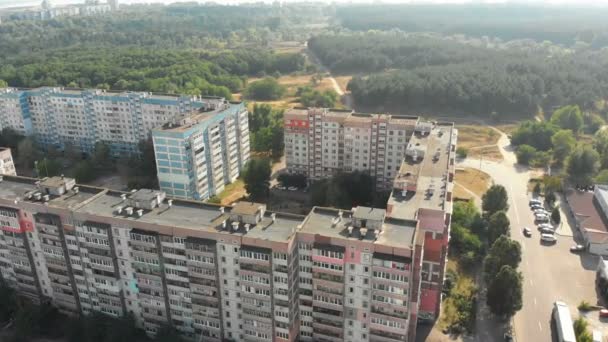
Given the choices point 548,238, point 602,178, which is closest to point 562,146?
point 602,178

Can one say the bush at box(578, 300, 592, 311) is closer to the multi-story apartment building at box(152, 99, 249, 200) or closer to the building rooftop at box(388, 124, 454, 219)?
the building rooftop at box(388, 124, 454, 219)

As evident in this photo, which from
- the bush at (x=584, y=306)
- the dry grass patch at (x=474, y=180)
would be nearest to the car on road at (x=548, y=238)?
the bush at (x=584, y=306)

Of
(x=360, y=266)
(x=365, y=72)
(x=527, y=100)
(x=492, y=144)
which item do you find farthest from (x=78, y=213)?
(x=365, y=72)

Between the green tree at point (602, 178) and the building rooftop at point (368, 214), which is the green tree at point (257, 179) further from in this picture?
the green tree at point (602, 178)

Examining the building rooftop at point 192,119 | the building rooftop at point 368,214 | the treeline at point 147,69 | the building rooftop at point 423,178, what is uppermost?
the building rooftop at point 368,214

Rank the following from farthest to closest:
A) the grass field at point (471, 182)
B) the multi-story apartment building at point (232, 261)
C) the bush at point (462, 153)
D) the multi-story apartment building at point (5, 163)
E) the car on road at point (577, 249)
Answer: the bush at point (462, 153) < the grass field at point (471, 182) < the multi-story apartment building at point (5, 163) < the car on road at point (577, 249) < the multi-story apartment building at point (232, 261)

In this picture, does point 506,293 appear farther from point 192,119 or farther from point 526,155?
point 526,155

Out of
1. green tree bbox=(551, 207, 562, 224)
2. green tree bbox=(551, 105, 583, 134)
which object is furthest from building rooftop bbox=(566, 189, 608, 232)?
green tree bbox=(551, 105, 583, 134)
